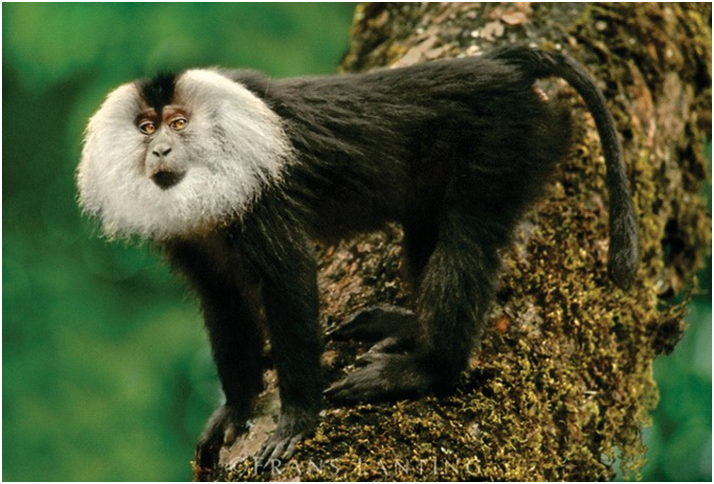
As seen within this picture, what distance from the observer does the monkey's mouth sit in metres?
3.78

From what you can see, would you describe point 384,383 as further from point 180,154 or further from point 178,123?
point 178,123

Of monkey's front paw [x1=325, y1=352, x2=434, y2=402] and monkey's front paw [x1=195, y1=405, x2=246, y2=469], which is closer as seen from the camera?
monkey's front paw [x1=325, y1=352, x2=434, y2=402]

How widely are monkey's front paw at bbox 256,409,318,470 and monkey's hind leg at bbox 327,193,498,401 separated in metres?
0.17

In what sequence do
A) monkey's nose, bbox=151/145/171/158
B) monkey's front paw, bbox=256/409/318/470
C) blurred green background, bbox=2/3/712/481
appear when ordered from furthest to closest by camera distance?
blurred green background, bbox=2/3/712/481 < monkey's nose, bbox=151/145/171/158 < monkey's front paw, bbox=256/409/318/470

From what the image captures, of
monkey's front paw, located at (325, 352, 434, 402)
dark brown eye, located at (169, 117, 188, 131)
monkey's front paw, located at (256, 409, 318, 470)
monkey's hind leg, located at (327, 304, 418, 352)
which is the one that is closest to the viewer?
monkey's front paw, located at (256, 409, 318, 470)

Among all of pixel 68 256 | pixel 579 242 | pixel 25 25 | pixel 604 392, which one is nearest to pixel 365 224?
pixel 579 242

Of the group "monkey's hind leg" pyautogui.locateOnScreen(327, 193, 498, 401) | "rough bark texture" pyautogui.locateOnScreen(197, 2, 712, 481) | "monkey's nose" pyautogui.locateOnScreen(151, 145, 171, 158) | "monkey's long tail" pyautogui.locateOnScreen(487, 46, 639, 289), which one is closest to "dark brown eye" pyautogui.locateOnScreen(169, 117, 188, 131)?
"monkey's nose" pyautogui.locateOnScreen(151, 145, 171, 158)

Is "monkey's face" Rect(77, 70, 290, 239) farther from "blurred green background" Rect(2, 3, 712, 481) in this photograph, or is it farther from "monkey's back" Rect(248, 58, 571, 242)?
"blurred green background" Rect(2, 3, 712, 481)

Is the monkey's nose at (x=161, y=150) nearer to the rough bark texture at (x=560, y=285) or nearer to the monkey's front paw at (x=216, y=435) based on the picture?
the rough bark texture at (x=560, y=285)

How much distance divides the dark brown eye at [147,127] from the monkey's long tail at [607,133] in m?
1.55

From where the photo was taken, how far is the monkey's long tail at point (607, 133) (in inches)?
153

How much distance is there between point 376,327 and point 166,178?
43.0 inches

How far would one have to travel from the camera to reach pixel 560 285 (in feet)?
13.4

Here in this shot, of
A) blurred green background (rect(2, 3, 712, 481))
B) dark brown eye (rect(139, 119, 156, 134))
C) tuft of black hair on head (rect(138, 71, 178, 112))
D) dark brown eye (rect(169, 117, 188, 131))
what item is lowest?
blurred green background (rect(2, 3, 712, 481))
